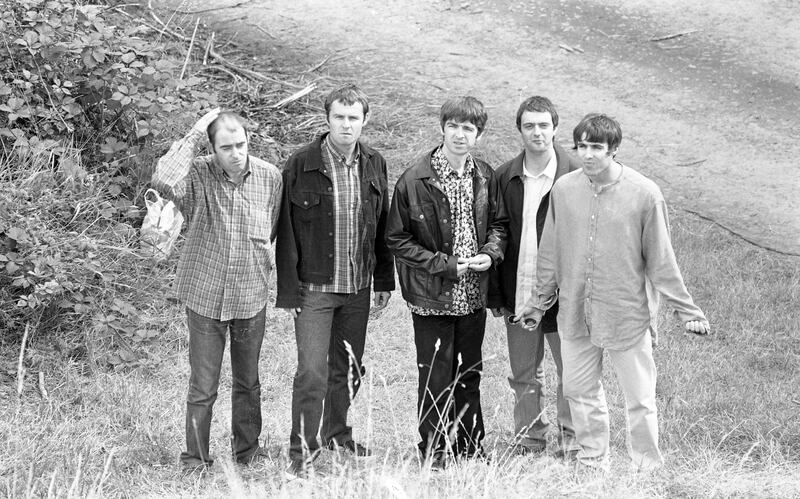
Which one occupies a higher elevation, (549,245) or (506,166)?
(506,166)

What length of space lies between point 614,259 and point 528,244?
22.4 inches

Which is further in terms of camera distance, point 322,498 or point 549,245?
point 549,245

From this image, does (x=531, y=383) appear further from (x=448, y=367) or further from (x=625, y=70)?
(x=625, y=70)

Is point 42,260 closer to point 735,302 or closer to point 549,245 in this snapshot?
point 549,245

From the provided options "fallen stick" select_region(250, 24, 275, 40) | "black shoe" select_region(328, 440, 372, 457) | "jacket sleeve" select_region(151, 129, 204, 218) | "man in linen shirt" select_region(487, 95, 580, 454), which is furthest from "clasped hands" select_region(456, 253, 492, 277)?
"fallen stick" select_region(250, 24, 275, 40)

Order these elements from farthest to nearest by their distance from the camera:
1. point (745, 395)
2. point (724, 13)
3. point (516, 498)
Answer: point (724, 13), point (745, 395), point (516, 498)

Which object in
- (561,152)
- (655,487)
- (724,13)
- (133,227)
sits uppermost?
(724,13)

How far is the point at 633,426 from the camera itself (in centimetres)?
460

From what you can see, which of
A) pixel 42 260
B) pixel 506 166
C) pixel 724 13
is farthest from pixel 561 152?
pixel 724 13

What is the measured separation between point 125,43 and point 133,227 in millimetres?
1375

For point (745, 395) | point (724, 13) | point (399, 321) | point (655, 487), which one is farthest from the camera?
point (724, 13)

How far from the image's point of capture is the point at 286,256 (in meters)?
4.87

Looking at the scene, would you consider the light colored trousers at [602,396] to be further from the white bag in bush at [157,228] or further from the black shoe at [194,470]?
the white bag in bush at [157,228]

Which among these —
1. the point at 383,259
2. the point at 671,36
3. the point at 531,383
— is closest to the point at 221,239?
the point at 383,259
